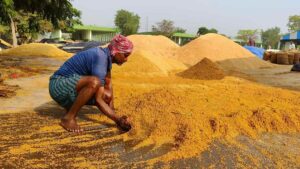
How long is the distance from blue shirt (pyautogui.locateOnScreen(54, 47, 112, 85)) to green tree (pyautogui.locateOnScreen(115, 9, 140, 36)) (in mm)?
54687

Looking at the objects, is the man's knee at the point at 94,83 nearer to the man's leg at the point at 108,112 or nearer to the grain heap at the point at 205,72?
the man's leg at the point at 108,112

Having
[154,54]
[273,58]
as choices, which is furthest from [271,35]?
[154,54]

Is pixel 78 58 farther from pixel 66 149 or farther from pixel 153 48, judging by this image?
pixel 153 48

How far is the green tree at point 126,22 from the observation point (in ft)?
191

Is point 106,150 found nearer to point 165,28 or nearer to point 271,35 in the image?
point 165,28

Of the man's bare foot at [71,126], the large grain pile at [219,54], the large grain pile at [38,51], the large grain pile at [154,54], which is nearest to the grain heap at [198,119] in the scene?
the man's bare foot at [71,126]

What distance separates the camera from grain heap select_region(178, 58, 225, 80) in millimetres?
9453

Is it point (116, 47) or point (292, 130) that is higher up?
point (116, 47)

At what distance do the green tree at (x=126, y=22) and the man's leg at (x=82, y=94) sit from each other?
54802mm

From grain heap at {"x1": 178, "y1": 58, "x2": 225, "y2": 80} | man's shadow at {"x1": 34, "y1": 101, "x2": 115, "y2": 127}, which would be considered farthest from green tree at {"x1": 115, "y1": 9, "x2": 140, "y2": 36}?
man's shadow at {"x1": 34, "y1": 101, "x2": 115, "y2": 127}

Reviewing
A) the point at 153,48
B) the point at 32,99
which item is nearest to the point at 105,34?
the point at 153,48

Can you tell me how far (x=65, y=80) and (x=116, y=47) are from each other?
672 mm

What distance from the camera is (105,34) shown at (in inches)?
2271

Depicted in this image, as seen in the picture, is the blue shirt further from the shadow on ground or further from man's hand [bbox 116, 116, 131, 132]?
the shadow on ground
